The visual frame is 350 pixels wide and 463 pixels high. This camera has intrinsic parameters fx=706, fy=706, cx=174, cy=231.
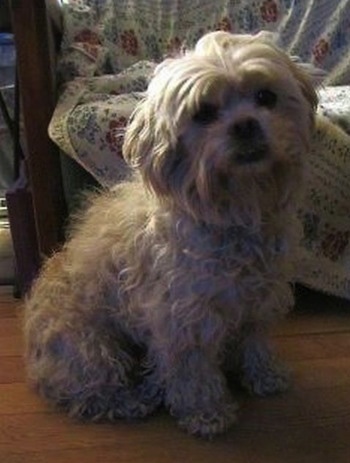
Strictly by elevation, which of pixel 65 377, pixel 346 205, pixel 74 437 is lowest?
pixel 74 437

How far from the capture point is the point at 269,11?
2219mm

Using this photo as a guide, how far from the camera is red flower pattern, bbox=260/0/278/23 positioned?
2.21m

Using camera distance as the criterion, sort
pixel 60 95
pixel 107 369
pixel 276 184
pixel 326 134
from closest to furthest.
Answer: pixel 276 184
pixel 107 369
pixel 326 134
pixel 60 95

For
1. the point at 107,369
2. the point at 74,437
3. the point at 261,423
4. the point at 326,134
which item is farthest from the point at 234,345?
the point at 326,134

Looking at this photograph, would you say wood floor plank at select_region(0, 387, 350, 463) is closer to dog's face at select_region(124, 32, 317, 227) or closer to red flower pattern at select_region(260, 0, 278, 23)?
dog's face at select_region(124, 32, 317, 227)

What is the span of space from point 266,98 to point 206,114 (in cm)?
11

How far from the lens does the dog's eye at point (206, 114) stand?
1188 mm

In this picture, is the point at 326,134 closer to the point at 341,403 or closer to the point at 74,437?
the point at 341,403

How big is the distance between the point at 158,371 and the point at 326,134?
69 centimetres

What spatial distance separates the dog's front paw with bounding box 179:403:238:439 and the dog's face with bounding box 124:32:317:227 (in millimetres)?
432

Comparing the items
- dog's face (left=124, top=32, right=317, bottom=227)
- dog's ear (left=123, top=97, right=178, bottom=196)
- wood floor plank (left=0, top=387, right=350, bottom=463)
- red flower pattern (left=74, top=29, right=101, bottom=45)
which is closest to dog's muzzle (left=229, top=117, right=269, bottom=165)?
dog's face (left=124, top=32, right=317, bottom=227)

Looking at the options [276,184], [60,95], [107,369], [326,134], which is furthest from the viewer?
[60,95]

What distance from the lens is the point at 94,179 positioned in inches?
73.0

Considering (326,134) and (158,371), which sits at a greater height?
(326,134)
